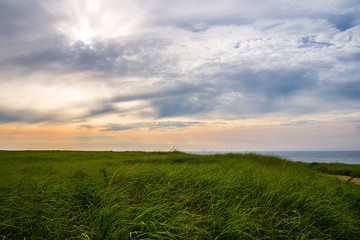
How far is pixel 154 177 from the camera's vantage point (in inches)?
225

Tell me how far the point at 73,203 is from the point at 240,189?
11.8 feet

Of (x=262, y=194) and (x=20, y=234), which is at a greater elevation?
(x=262, y=194)

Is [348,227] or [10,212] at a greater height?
[10,212]

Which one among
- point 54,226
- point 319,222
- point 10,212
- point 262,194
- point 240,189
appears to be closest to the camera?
point 54,226

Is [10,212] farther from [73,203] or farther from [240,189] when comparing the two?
[240,189]

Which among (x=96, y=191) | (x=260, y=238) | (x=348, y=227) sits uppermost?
(x=96, y=191)

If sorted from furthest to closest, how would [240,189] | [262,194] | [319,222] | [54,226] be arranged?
[240,189]
[262,194]
[319,222]
[54,226]

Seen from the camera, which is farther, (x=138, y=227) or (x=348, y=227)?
(x=348, y=227)

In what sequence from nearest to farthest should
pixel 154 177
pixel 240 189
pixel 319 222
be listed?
pixel 319 222 → pixel 240 189 → pixel 154 177

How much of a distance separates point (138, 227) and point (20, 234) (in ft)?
6.18

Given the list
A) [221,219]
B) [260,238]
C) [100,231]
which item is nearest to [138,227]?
[100,231]

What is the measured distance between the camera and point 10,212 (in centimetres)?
379

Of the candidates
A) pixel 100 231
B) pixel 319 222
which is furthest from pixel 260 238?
pixel 100 231

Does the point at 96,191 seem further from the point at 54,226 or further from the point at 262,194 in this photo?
the point at 262,194
